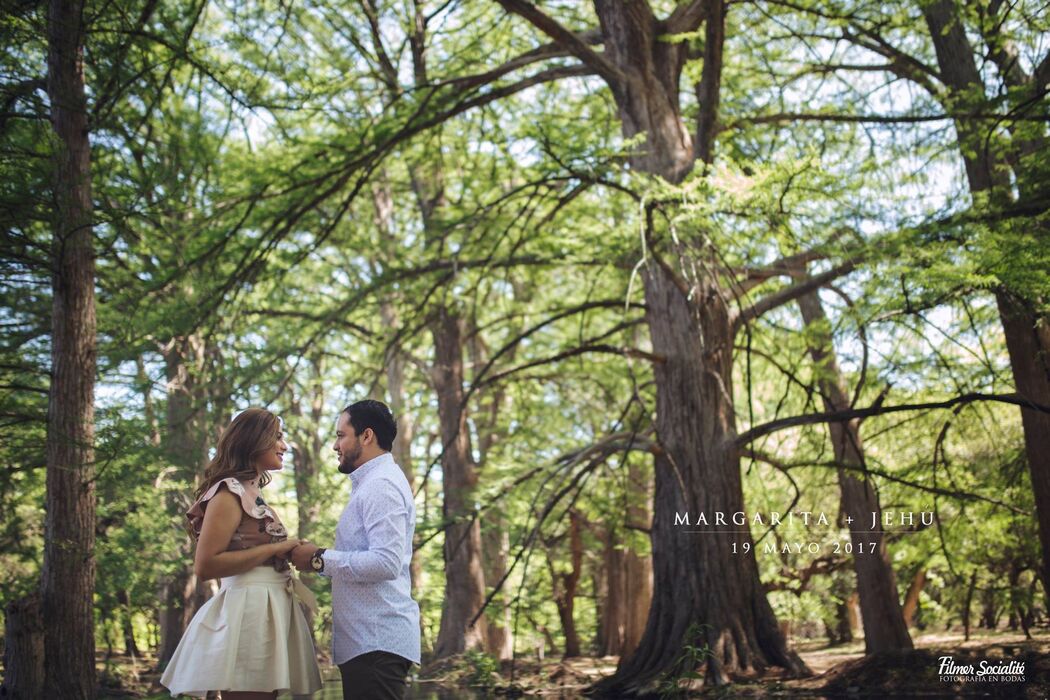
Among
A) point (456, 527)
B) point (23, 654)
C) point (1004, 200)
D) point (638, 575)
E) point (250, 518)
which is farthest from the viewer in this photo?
point (638, 575)

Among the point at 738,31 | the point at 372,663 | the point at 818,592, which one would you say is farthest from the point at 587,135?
the point at 818,592

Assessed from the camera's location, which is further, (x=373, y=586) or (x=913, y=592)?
(x=913, y=592)

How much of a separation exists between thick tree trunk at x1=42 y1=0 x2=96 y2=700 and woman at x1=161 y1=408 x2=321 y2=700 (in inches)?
143

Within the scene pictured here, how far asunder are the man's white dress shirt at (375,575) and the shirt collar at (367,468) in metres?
0.04

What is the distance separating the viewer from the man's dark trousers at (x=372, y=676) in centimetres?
365

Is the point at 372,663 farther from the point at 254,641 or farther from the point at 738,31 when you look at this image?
the point at 738,31

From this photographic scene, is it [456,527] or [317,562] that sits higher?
[456,527]

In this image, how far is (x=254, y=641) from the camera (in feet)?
11.7

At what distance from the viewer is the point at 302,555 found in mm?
3629

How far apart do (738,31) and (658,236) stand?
15.2 ft

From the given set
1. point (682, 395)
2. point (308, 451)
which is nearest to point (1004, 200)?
point (682, 395)

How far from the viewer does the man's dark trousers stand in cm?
365

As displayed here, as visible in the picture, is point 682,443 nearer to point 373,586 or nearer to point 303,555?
point 373,586

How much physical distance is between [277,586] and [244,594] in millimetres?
136
